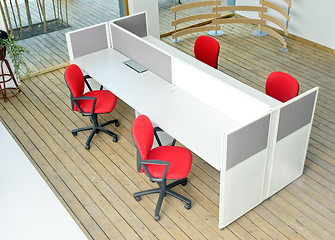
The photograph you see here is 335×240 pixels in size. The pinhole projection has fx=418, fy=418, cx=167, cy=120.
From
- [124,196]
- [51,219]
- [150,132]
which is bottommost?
[124,196]

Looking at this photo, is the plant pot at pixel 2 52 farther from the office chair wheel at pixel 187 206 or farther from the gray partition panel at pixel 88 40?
the office chair wheel at pixel 187 206

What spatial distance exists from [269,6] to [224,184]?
4379mm

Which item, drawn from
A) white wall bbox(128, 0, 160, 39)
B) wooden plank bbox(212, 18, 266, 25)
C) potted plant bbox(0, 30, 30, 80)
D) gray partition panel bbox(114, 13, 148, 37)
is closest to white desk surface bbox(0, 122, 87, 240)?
potted plant bbox(0, 30, 30, 80)

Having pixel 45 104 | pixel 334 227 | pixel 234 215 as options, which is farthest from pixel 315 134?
pixel 45 104

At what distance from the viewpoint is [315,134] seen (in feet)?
15.8

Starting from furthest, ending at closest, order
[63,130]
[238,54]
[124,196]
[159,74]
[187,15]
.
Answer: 1. [187,15]
2. [238,54]
3. [63,130]
4. [159,74]
5. [124,196]

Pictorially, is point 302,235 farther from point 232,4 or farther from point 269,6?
point 232,4

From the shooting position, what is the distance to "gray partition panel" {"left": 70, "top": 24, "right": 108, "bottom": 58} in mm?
5199

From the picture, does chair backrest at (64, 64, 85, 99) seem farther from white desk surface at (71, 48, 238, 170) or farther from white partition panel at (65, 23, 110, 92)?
A: white partition panel at (65, 23, 110, 92)

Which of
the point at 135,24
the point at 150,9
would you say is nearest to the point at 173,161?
the point at 135,24

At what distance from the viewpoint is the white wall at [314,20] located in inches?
251

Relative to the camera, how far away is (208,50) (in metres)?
5.20

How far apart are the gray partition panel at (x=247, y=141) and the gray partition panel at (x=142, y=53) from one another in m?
1.45

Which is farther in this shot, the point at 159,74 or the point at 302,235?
the point at 159,74
